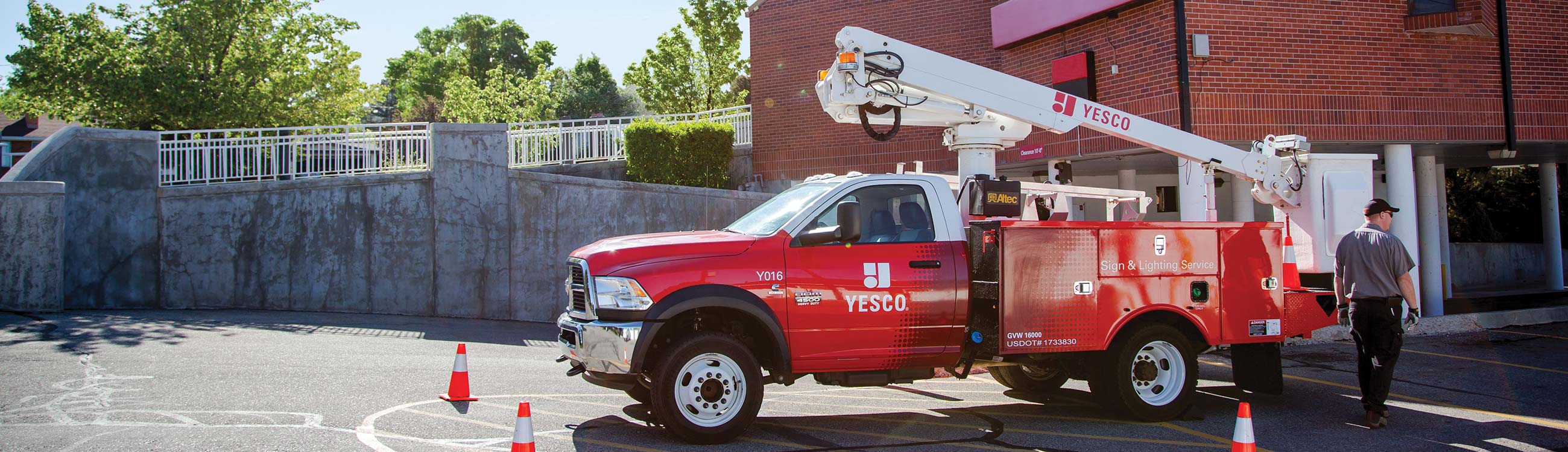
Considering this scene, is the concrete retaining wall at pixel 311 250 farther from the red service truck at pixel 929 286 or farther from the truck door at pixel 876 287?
the truck door at pixel 876 287

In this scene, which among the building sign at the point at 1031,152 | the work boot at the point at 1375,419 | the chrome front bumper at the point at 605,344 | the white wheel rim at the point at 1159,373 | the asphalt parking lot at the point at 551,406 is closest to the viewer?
the chrome front bumper at the point at 605,344

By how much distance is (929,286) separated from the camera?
746 cm

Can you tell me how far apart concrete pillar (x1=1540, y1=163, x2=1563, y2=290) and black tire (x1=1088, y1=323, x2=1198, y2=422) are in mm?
18696

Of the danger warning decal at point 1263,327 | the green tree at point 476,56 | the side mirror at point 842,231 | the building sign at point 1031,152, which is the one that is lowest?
the danger warning decal at point 1263,327

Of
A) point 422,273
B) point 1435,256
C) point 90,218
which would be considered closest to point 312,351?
point 422,273

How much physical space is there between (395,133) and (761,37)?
7.25 metres

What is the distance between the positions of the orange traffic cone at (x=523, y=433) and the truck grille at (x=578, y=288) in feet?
5.60

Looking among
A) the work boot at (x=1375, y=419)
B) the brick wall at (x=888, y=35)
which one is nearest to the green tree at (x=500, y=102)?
the brick wall at (x=888, y=35)

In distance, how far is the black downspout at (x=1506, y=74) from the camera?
1532 cm

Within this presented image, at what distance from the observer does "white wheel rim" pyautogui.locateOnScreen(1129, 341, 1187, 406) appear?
8109mm

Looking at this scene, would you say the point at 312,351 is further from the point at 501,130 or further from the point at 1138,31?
the point at 1138,31

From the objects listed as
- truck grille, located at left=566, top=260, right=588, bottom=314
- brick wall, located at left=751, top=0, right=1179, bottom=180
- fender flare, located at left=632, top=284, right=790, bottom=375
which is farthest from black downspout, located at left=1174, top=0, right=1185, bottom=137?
truck grille, located at left=566, top=260, right=588, bottom=314

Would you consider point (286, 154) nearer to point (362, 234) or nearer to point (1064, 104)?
point (362, 234)

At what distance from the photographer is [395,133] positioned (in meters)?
17.1
